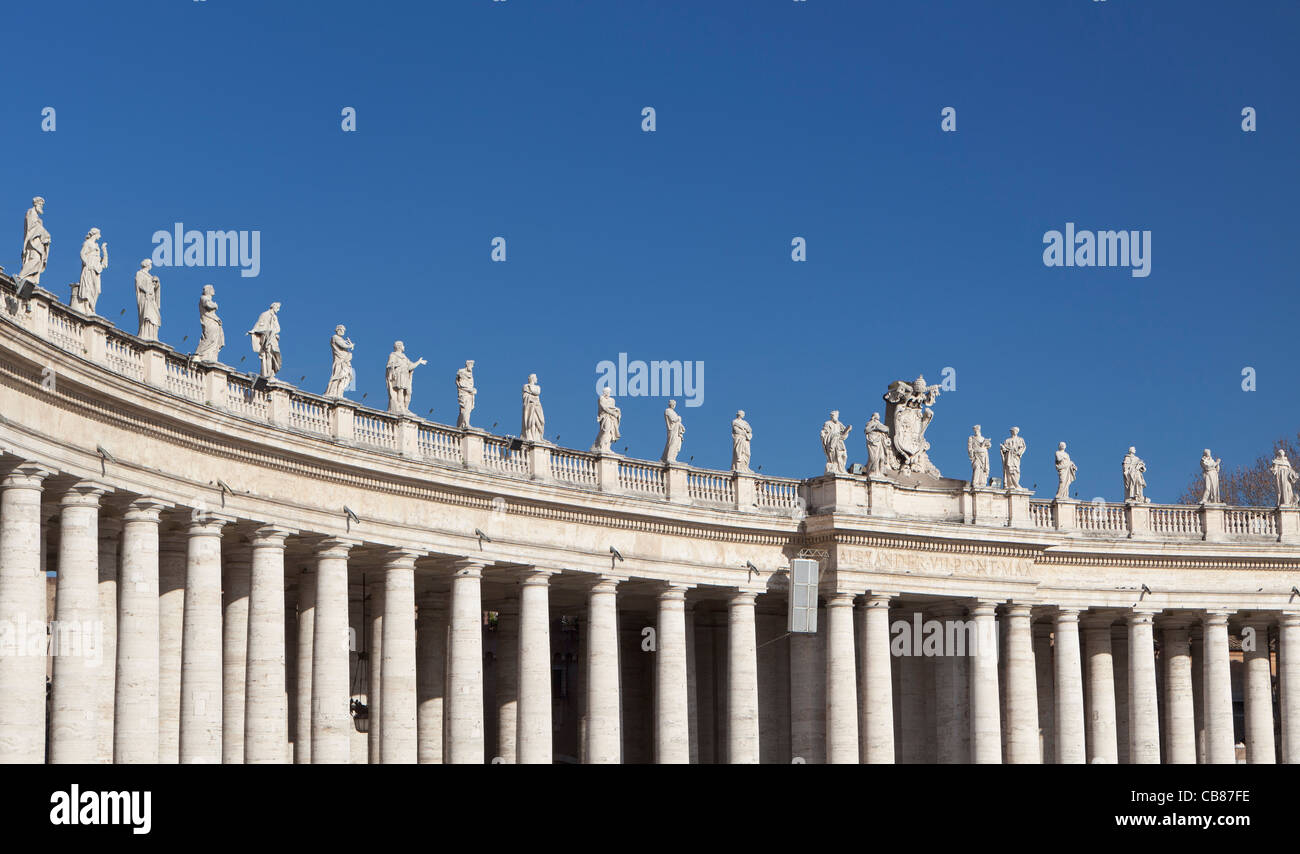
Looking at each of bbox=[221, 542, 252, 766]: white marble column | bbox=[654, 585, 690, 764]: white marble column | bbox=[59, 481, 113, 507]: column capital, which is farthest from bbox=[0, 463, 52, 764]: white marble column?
bbox=[654, 585, 690, 764]: white marble column

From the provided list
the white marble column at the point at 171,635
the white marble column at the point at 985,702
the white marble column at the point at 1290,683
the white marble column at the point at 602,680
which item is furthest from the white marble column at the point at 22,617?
the white marble column at the point at 1290,683

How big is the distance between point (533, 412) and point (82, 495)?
77.7 feet

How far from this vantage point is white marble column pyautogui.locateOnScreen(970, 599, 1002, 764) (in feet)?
264

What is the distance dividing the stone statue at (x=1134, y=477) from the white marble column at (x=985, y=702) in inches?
485

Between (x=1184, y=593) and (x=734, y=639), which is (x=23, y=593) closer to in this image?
(x=734, y=639)

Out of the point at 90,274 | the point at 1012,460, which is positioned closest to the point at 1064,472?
the point at 1012,460

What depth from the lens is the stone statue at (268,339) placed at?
202 feet

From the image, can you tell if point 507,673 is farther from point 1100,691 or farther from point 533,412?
point 1100,691

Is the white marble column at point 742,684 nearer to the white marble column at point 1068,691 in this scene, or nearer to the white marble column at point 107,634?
the white marble column at point 1068,691

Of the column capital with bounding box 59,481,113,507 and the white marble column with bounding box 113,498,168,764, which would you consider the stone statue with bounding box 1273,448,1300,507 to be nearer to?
the white marble column with bounding box 113,498,168,764

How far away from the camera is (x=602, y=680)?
7131cm

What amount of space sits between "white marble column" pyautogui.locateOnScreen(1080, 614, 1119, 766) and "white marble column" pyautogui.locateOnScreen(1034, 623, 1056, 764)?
190cm
